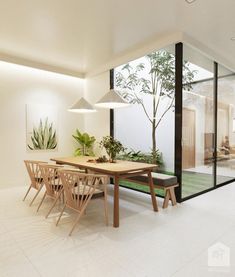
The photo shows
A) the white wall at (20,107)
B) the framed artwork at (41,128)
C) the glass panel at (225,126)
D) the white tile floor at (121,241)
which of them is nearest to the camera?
the white tile floor at (121,241)

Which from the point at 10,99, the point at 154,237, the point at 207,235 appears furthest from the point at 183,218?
the point at 10,99

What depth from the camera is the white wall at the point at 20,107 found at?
4809 millimetres

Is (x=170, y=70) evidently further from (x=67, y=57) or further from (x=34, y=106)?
(x=34, y=106)

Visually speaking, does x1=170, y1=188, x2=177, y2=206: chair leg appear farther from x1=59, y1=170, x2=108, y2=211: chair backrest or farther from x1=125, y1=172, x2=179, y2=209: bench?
x1=59, y1=170, x2=108, y2=211: chair backrest

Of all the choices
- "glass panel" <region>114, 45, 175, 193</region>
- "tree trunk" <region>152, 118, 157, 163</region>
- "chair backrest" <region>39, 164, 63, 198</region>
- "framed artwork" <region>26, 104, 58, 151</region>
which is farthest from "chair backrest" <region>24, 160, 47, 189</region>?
"tree trunk" <region>152, 118, 157, 163</region>

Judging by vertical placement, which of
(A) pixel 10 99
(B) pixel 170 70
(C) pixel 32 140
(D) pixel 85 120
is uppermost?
(B) pixel 170 70

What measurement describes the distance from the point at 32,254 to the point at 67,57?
406cm

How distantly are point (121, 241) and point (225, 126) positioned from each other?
405 cm

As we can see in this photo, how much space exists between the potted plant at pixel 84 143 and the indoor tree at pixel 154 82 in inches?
64.3

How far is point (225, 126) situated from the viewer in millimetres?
5223

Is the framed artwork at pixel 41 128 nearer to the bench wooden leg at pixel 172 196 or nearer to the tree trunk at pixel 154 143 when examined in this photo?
the tree trunk at pixel 154 143

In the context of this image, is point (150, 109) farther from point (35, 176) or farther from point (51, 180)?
point (35, 176)

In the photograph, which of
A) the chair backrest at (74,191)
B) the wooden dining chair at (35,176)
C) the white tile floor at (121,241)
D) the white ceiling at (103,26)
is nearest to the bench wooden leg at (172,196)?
the white tile floor at (121,241)

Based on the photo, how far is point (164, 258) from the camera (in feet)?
7.11
